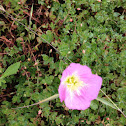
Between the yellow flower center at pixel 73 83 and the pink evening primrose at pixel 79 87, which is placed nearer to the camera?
the pink evening primrose at pixel 79 87

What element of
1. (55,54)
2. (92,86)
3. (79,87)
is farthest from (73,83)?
(55,54)

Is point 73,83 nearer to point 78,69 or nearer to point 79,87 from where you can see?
point 79,87

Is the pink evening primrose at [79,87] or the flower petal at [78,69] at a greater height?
the flower petal at [78,69]

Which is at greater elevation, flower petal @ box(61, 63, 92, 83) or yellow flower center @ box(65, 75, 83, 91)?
flower petal @ box(61, 63, 92, 83)

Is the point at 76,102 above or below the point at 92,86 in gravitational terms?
below

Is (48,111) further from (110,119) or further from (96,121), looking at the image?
(110,119)

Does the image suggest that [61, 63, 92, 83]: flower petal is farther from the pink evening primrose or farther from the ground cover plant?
the ground cover plant

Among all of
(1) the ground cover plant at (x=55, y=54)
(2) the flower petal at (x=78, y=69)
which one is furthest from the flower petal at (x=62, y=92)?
(1) the ground cover plant at (x=55, y=54)

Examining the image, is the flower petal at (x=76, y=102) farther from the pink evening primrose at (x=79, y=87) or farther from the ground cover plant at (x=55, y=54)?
the ground cover plant at (x=55, y=54)

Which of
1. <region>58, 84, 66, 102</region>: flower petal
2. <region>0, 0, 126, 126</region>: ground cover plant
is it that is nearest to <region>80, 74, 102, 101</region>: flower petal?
<region>58, 84, 66, 102</region>: flower petal
